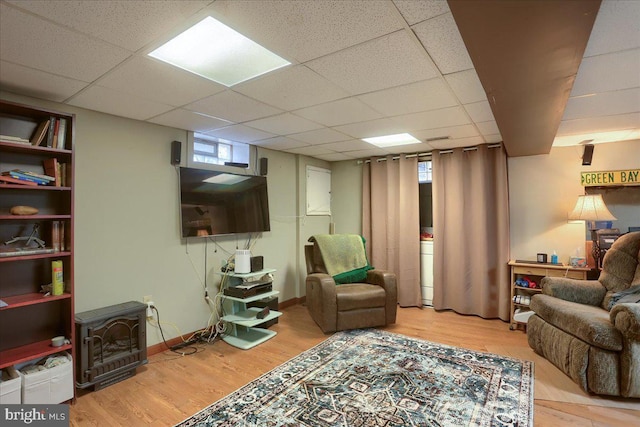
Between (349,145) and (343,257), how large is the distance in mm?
1435

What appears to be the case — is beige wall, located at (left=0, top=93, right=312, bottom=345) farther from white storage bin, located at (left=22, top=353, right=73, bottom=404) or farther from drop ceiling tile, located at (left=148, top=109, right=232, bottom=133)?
white storage bin, located at (left=22, top=353, right=73, bottom=404)

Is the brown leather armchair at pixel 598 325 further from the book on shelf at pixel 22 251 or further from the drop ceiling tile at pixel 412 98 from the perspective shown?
the book on shelf at pixel 22 251

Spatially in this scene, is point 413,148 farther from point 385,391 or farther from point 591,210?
point 385,391

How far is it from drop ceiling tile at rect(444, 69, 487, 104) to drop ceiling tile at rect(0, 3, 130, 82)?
191 centimetres

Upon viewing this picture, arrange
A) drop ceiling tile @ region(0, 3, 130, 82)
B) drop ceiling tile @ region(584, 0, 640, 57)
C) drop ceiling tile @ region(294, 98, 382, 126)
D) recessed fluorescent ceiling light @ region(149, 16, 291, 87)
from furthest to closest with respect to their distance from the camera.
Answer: drop ceiling tile @ region(294, 98, 382, 126)
recessed fluorescent ceiling light @ region(149, 16, 291, 87)
drop ceiling tile @ region(0, 3, 130, 82)
drop ceiling tile @ region(584, 0, 640, 57)

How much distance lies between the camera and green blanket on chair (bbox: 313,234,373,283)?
392 cm

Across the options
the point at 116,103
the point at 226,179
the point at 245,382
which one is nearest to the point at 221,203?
the point at 226,179

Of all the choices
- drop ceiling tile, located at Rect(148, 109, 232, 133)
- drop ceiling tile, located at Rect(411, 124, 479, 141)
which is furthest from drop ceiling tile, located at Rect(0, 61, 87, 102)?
drop ceiling tile, located at Rect(411, 124, 479, 141)

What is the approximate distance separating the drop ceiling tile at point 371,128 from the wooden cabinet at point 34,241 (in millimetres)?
2281

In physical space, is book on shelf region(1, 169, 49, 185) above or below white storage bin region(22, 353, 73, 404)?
above

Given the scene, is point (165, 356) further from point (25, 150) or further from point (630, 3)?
point (630, 3)

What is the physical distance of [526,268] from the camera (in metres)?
3.63

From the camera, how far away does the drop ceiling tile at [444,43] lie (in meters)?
1.43

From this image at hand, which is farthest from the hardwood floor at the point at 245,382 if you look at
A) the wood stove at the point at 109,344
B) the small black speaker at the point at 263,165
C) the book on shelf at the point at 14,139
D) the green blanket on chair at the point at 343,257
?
the small black speaker at the point at 263,165
